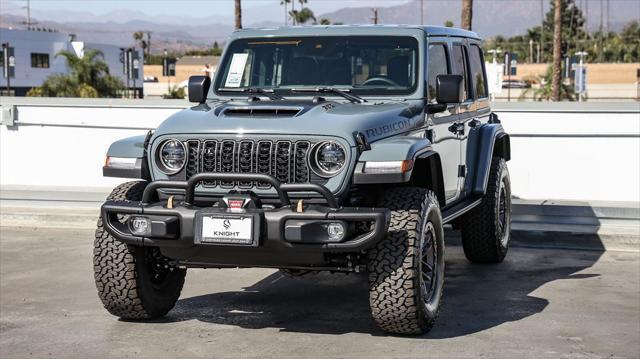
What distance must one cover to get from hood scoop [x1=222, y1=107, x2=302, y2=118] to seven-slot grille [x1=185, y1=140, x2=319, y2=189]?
0.92ft

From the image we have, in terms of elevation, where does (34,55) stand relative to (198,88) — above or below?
above

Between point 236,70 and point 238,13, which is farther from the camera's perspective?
point 238,13

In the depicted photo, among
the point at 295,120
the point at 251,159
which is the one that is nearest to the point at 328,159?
the point at 295,120

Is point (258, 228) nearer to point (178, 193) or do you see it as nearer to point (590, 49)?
point (178, 193)

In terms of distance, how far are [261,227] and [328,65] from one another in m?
2.11

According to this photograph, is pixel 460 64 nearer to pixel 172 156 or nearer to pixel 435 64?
pixel 435 64

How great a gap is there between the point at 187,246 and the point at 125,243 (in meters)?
0.54

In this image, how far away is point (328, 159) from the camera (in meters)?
6.68

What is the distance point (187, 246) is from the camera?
261 inches

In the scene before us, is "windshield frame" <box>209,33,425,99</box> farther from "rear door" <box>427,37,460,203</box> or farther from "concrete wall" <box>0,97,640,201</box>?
"concrete wall" <box>0,97,640,201</box>

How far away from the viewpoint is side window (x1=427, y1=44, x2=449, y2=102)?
8.06 m

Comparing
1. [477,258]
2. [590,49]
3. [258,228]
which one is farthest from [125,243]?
[590,49]

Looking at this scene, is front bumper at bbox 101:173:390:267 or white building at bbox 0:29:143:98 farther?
white building at bbox 0:29:143:98

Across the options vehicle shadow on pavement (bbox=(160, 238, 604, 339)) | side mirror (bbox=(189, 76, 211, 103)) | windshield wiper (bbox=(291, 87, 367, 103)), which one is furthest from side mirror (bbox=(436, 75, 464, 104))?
side mirror (bbox=(189, 76, 211, 103))
